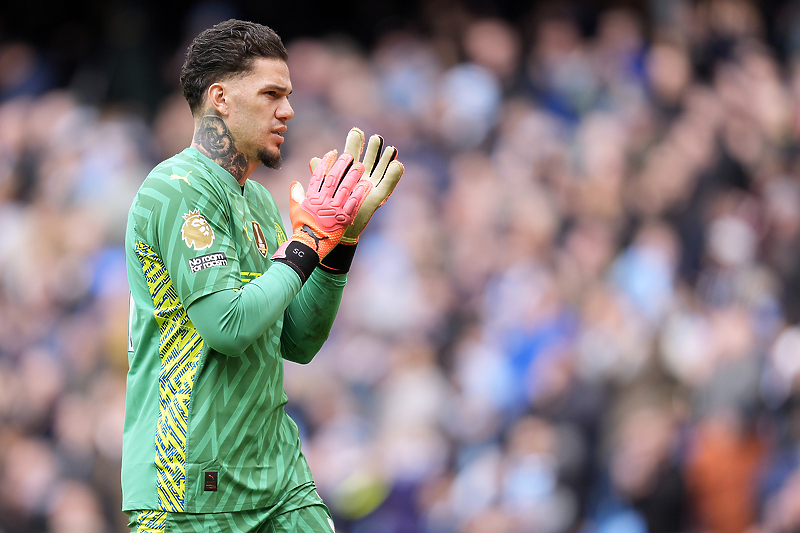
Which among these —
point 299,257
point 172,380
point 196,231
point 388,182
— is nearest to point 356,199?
point 388,182

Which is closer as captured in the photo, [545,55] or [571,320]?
[571,320]

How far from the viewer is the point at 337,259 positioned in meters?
2.92

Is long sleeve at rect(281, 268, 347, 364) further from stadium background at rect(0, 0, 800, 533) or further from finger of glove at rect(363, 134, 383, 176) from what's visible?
stadium background at rect(0, 0, 800, 533)

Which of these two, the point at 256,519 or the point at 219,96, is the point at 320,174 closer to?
the point at 219,96

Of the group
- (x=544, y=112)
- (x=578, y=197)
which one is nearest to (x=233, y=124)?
(x=578, y=197)

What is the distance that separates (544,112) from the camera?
8750 millimetres

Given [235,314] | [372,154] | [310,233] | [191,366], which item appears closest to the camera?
[235,314]

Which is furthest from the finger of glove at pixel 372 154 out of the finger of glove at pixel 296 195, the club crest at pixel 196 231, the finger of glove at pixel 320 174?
the club crest at pixel 196 231

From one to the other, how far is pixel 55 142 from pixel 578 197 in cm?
603

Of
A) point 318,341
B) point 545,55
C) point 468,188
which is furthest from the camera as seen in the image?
point 545,55

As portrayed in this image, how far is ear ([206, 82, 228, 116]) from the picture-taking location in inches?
107

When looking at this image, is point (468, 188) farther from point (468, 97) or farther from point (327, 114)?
point (327, 114)

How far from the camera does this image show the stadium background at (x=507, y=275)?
6465 mm

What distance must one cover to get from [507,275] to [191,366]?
5.30 meters
